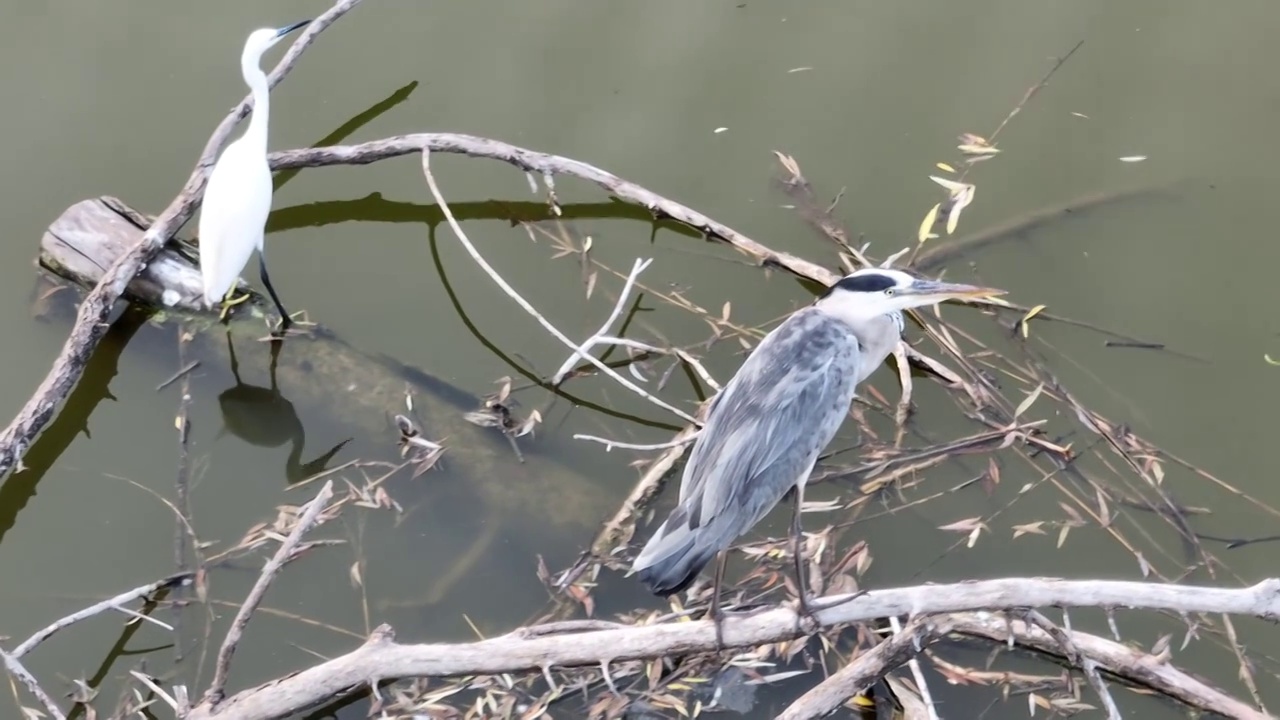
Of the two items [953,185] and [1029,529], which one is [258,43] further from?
[1029,529]

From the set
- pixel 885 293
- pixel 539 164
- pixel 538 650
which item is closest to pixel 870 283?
pixel 885 293

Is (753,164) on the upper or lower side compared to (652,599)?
upper

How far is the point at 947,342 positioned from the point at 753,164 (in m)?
1.08

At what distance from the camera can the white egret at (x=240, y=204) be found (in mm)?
3111

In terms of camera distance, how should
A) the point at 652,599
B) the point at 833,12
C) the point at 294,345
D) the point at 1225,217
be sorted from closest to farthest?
the point at 652,599
the point at 294,345
the point at 1225,217
the point at 833,12

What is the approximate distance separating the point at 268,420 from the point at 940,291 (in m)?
2.23

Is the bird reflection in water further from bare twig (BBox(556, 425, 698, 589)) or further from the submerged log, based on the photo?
bare twig (BBox(556, 425, 698, 589))

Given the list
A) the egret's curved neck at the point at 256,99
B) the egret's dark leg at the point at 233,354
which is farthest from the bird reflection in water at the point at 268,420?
the egret's curved neck at the point at 256,99

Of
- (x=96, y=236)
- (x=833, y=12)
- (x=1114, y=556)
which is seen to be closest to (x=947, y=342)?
(x=1114, y=556)

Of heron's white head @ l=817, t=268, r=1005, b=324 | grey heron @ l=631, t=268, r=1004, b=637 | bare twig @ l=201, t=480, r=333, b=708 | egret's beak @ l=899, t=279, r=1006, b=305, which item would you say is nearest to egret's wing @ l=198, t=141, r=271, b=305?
bare twig @ l=201, t=480, r=333, b=708

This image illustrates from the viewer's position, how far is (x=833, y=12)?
4.13m

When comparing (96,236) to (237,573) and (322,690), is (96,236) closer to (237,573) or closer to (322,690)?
(237,573)

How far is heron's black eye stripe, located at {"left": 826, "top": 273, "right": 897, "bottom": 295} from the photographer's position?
254 cm

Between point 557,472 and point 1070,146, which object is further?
point 1070,146
